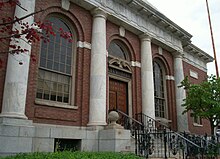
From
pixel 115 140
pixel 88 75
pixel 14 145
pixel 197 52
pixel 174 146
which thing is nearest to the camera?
pixel 14 145

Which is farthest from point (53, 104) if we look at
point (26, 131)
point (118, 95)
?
point (118, 95)

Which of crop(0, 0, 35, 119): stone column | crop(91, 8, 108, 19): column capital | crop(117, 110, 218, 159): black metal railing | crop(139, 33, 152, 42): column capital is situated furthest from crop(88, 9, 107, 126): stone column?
crop(139, 33, 152, 42): column capital

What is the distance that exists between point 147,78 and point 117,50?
2.59 meters

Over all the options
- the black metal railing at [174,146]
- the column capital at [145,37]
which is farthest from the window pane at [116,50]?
the black metal railing at [174,146]

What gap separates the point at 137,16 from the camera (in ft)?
51.2

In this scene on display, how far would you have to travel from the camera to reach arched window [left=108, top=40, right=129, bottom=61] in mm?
14772

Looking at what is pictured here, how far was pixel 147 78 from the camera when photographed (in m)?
15.2

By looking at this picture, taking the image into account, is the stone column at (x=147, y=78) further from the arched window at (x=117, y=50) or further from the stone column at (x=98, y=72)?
the stone column at (x=98, y=72)

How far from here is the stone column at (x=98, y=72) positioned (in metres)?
11.5

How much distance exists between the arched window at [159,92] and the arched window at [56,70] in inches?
293

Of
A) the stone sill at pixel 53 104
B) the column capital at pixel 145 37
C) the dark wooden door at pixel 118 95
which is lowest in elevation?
the stone sill at pixel 53 104

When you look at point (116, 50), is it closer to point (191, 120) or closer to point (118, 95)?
point (118, 95)

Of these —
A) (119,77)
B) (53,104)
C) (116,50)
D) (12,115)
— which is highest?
(116,50)

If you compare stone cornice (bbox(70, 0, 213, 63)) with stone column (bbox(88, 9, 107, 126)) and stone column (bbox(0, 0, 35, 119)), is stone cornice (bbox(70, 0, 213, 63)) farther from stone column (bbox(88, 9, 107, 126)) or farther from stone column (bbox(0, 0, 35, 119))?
stone column (bbox(0, 0, 35, 119))
